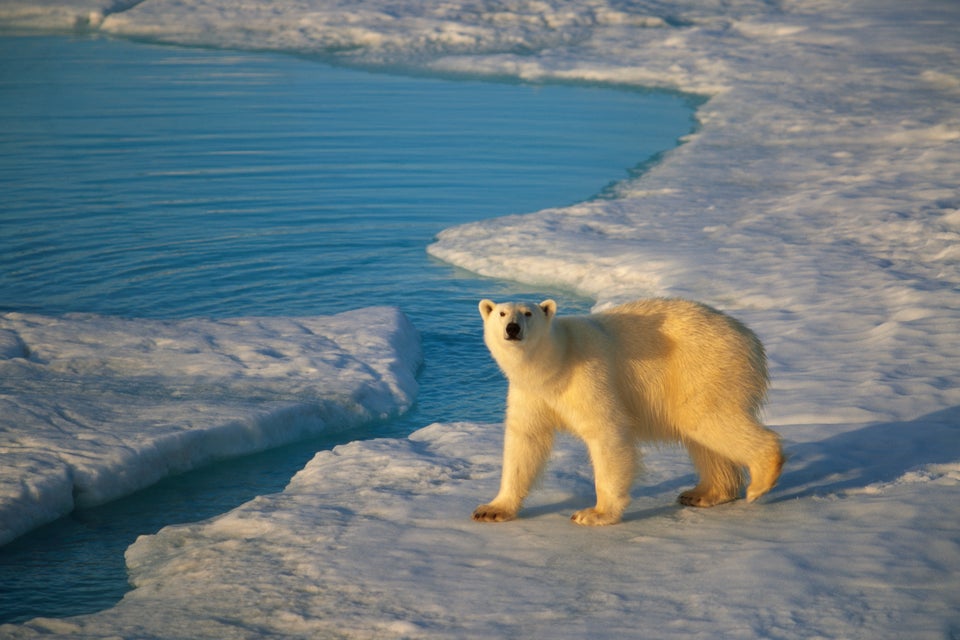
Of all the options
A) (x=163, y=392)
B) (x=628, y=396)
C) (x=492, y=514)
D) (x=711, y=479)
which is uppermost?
(x=628, y=396)

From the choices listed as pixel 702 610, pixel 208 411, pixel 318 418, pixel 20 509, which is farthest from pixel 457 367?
pixel 702 610

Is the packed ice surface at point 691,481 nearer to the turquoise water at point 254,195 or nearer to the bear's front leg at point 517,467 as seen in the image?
the bear's front leg at point 517,467

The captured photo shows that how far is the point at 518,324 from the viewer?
358 cm

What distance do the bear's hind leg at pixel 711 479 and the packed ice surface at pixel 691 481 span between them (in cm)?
8

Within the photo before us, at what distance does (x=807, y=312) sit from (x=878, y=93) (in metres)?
7.96

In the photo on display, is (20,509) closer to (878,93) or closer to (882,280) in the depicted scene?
(882,280)

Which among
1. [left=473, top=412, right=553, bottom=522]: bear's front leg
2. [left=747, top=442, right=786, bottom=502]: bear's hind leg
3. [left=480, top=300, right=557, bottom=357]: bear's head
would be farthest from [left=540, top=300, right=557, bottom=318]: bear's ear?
[left=747, top=442, right=786, bottom=502]: bear's hind leg

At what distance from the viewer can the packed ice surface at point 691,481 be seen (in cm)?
311

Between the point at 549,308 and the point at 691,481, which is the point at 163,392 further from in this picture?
the point at 691,481

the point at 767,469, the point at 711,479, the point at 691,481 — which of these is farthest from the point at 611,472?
the point at 691,481

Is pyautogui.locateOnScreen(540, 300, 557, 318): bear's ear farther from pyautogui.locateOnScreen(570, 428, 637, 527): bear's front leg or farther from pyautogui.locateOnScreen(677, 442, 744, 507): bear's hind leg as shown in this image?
pyautogui.locateOnScreen(677, 442, 744, 507): bear's hind leg

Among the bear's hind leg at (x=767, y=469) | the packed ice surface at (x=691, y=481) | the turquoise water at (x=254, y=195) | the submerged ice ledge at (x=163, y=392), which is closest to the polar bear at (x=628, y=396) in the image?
the bear's hind leg at (x=767, y=469)

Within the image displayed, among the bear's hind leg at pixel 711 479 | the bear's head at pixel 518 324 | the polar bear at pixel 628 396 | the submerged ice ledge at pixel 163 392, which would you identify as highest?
the bear's head at pixel 518 324

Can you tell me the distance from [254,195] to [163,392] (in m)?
5.26
